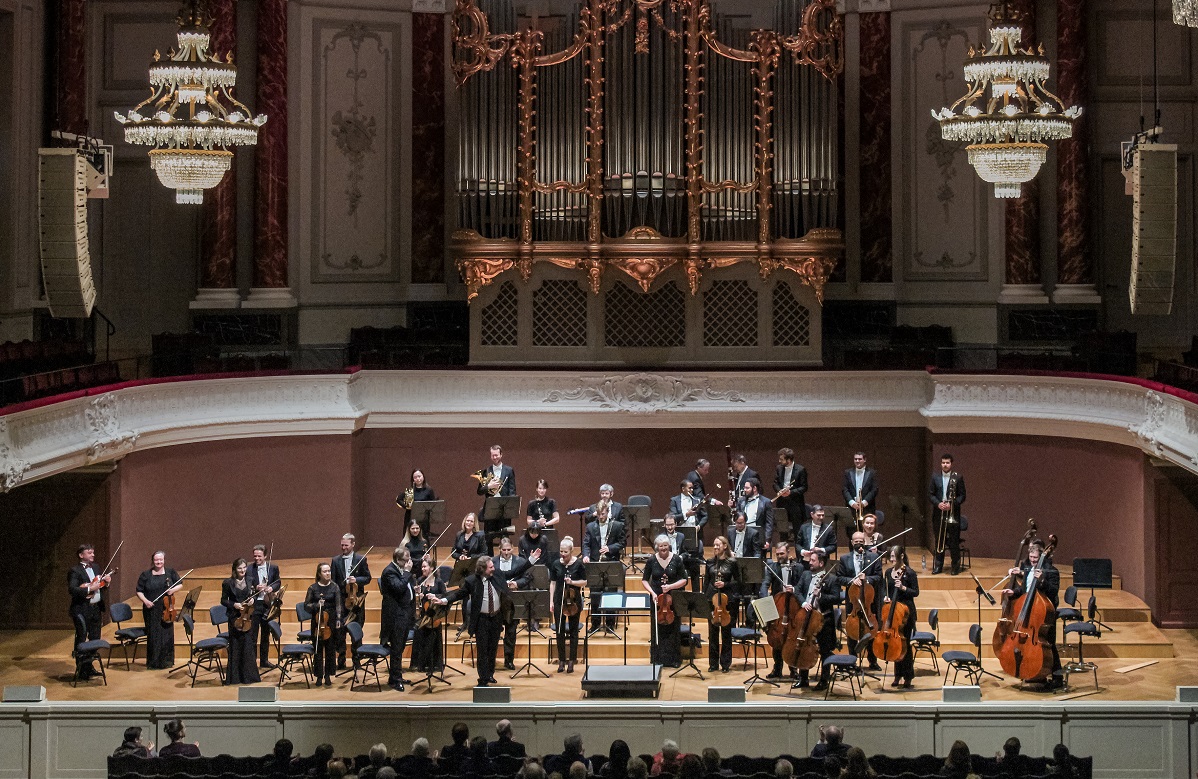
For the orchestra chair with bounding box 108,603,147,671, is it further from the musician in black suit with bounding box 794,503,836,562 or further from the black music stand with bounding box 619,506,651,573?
the musician in black suit with bounding box 794,503,836,562

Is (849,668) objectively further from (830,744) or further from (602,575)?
(830,744)

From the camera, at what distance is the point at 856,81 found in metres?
18.0

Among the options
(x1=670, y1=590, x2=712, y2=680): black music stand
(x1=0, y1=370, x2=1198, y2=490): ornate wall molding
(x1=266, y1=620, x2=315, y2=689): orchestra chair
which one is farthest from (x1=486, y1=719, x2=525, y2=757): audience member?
(x1=0, y1=370, x2=1198, y2=490): ornate wall molding

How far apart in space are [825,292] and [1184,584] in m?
5.04

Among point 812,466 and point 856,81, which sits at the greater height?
point 856,81

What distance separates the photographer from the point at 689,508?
47.9ft

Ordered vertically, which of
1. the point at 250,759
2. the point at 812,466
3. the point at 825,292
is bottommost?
the point at 250,759

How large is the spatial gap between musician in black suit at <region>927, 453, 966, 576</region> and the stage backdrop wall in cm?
88

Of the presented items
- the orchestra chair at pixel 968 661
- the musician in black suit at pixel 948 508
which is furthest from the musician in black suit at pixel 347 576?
the musician in black suit at pixel 948 508

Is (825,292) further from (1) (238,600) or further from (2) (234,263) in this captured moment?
(1) (238,600)

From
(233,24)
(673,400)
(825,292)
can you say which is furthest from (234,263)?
(825,292)

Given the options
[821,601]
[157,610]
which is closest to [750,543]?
[821,601]

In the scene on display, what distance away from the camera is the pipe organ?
54.5ft

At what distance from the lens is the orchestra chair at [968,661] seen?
12711 mm
